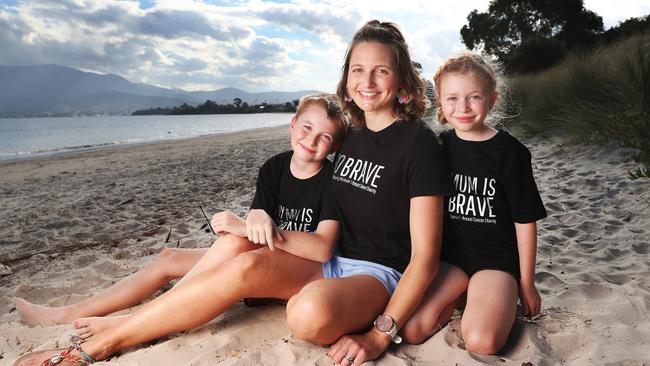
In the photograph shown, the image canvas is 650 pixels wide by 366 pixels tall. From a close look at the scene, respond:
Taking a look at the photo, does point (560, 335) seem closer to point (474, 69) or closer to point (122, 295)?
point (474, 69)

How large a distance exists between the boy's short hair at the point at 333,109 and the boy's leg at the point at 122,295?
3.63ft

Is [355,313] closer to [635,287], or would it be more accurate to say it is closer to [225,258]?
[225,258]

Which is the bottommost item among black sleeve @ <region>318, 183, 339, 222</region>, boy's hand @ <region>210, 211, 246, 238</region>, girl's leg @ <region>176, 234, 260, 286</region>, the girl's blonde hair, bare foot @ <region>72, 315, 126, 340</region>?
bare foot @ <region>72, 315, 126, 340</region>

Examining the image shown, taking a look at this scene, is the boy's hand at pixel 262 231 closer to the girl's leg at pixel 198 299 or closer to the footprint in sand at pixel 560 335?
the girl's leg at pixel 198 299

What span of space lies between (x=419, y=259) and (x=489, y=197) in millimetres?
474

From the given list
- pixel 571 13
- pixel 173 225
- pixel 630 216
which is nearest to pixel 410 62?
pixel 630 216

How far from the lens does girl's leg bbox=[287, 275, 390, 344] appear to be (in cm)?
178

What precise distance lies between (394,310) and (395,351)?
0.57 ft

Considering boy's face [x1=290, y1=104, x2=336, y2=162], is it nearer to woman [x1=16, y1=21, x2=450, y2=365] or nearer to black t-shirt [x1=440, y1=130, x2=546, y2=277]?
woman [x1=16, y1=21, x2=450, y2=365]

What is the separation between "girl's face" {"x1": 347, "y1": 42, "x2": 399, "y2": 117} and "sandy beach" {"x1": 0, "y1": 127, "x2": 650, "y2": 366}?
3.65 ft

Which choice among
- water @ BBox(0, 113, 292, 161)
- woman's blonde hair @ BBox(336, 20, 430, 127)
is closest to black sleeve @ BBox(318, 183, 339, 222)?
woman's blonde hair @ BBox(336, 20, 430, 127)

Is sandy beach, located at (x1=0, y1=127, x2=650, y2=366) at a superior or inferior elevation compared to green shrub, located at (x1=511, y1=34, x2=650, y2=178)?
inferior

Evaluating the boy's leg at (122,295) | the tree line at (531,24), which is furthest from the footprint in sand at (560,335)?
the tree line at (531,24)

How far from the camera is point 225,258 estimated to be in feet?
7.07
